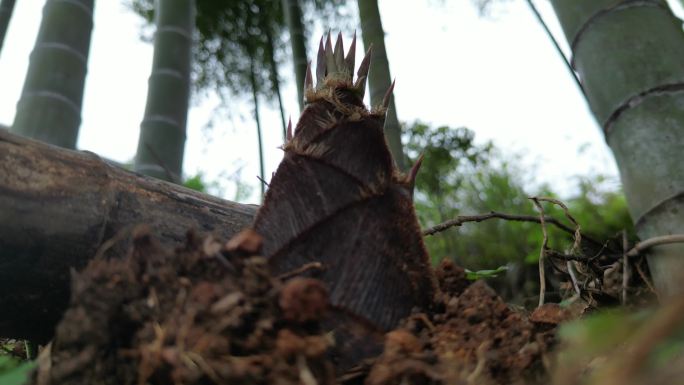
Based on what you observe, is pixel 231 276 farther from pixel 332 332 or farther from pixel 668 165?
pixel 668 165

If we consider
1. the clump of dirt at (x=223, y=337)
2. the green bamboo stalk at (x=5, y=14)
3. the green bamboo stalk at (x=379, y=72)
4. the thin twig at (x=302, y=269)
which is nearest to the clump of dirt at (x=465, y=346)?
the clump of dirt at (x=223, y=337)

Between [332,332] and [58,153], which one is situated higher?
[58,153]

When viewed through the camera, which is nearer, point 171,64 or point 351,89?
point 351,89

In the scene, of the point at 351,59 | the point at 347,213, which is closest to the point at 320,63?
the point at 351,59

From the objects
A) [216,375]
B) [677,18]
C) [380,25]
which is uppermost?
[380,25]

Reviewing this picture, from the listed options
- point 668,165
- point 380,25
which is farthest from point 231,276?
point 380,25

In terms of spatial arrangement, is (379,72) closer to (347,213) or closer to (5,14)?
(347,213)
